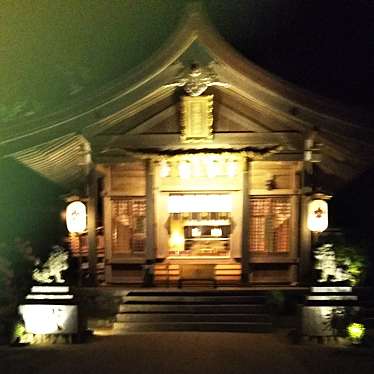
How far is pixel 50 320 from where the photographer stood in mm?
10391

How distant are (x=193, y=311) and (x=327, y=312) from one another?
125 inches

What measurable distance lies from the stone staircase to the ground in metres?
0.41

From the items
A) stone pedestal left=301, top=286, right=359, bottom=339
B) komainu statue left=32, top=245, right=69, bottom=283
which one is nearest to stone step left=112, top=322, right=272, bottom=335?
stone pedestal left=301, top=286, right=359, bottom=339

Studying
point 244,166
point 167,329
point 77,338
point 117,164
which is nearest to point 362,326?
point 167,329

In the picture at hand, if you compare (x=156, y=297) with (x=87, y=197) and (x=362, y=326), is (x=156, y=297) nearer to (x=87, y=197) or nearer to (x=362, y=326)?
(x=87, y=197)

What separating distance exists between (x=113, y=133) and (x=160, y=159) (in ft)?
4.70

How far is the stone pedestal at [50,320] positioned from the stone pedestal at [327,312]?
195 inches

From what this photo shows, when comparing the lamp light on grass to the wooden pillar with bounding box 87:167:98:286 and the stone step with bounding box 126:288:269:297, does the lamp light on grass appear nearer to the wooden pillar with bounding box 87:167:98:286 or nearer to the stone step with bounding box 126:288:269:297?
the stone step with bounding box 126:288:269:297

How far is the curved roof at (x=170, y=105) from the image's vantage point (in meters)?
11.7

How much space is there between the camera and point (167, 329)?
11109 mm

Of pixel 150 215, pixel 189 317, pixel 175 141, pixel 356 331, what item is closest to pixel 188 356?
pixel 189 317

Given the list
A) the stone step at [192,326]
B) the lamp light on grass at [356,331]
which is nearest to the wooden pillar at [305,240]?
the stone step at [192,326]

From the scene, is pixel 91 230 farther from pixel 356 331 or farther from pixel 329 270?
pixel 356 331

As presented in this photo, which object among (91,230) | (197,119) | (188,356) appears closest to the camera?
(188,356)
